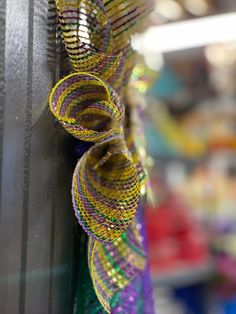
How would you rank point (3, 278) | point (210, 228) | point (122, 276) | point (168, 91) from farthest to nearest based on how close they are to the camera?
point (168, 91) → point (210, 228) → point (122, 276) → point (3, 278)

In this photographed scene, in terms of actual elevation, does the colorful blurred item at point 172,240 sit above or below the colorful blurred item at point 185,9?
below

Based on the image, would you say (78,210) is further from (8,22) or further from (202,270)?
Result: (202,270)

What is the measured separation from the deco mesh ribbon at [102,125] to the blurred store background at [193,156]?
57.0 inches

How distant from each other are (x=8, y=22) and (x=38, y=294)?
0.73 feet

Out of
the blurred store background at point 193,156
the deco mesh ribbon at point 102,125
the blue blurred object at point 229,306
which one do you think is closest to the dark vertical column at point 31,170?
the deco mesh ribbon at point 102,125

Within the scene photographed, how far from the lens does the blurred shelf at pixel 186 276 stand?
226 centimetres

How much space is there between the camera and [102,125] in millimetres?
472

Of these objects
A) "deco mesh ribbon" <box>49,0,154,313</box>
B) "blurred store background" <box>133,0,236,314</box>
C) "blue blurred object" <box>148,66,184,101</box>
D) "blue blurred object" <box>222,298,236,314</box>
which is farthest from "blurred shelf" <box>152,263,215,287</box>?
"deco mesh ribbon" <box>49,0,154,313</box>

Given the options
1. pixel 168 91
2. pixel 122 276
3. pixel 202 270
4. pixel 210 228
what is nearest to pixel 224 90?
pixel 168 91

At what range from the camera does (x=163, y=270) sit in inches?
88.8

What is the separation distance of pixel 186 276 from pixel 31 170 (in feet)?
6.72

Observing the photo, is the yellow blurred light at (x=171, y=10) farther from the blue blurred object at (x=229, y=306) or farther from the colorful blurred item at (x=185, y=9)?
the blue blurred object at (x=229, y=306)

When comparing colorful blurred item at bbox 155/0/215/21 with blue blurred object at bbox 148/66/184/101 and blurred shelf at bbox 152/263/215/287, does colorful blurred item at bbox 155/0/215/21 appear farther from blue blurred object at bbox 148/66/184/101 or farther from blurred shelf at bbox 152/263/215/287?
blurred shelf at bbox 152/263/215/287

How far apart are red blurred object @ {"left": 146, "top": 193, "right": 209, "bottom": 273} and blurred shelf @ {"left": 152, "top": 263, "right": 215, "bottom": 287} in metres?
0.02
